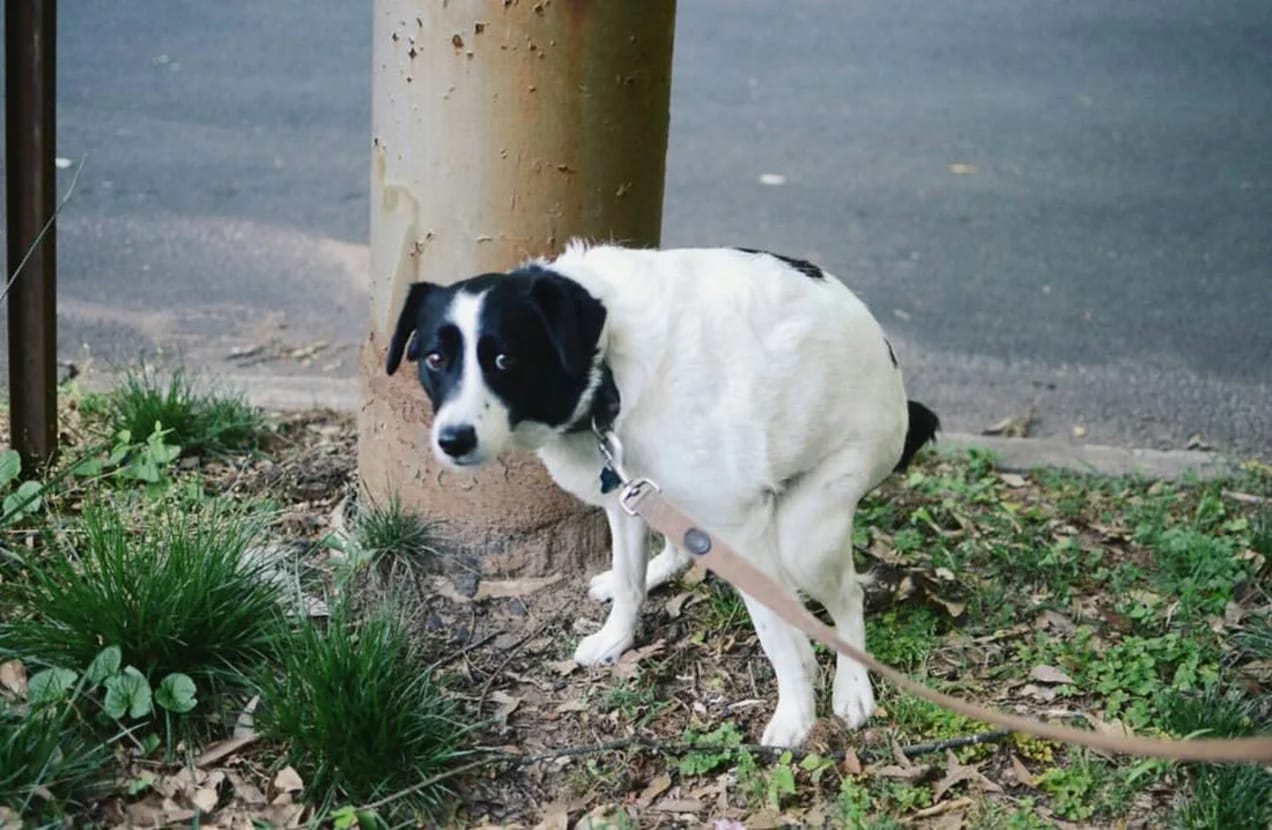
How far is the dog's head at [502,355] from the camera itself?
10.7 ft

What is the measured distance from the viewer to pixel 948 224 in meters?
8.65

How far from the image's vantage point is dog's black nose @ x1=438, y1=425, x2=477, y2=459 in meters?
3.21

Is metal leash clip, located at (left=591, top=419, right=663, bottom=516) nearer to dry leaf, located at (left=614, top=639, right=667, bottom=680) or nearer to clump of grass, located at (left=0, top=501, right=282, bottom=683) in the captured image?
dry leaf, located at (left=614, top=639, right=667, bottom=680)

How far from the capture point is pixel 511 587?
173 inches

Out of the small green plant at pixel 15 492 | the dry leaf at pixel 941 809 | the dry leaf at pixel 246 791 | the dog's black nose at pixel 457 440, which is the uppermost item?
the dog's black nose at pixel 457 440

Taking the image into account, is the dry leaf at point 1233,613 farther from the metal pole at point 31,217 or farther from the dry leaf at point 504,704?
the metal pole at point 31,217

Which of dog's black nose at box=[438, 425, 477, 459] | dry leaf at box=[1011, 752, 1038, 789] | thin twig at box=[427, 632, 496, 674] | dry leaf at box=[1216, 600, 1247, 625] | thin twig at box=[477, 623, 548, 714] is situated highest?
dog's black nose at box=[438, 425, 477, 459]

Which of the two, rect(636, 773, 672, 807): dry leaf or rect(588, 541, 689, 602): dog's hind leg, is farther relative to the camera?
rect(588, 541, 689, 602): dog's hind leg

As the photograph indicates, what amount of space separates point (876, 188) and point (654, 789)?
6.27 metres

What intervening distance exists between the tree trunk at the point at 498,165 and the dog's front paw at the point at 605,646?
1.28 feet

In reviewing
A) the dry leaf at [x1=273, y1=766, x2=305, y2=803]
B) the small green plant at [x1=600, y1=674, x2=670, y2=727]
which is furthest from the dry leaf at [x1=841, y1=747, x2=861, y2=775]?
the dry leaf at [x1=273, y1=766, x2=305, y2=803]

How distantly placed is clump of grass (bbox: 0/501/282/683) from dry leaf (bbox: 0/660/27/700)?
32mm

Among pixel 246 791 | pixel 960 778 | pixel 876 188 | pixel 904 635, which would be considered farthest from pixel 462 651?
pixel 876 188

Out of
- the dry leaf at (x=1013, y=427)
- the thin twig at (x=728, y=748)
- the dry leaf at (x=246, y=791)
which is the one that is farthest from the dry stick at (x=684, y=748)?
the dry leaf at (x=1013, y=427)
